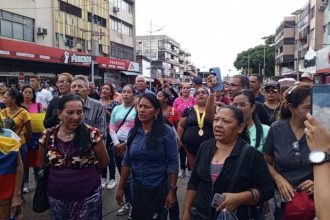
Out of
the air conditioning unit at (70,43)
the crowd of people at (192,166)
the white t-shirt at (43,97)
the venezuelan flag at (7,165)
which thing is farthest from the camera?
the air conditioning unit at (70,43)

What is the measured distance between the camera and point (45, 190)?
3.31 metres

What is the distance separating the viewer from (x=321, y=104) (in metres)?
1.64

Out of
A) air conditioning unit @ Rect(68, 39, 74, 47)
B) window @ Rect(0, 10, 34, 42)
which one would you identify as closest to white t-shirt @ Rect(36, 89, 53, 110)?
window @ Rect(0, 10, 34, 42)

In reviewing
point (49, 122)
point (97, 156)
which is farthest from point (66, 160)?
point (49, 122)

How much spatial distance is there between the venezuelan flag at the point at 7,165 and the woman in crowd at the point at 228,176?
4.91 ft

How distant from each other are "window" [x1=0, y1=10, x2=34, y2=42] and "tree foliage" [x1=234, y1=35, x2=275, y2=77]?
63600 millimetres

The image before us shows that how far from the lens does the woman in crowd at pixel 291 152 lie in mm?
2797

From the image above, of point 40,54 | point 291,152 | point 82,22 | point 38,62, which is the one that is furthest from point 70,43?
point 291,152

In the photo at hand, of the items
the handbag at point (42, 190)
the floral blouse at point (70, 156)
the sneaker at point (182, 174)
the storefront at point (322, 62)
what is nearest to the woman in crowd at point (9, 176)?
the handbag at point (42, 190)

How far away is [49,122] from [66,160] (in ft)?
6.39

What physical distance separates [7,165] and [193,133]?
2.58 metres

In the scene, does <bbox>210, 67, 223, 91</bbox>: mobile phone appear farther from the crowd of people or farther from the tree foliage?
the tree foliage

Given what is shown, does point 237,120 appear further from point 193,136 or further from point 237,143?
point 193,136

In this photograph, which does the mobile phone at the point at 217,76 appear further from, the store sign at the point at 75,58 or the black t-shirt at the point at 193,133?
the store sign at the point at 75,58
